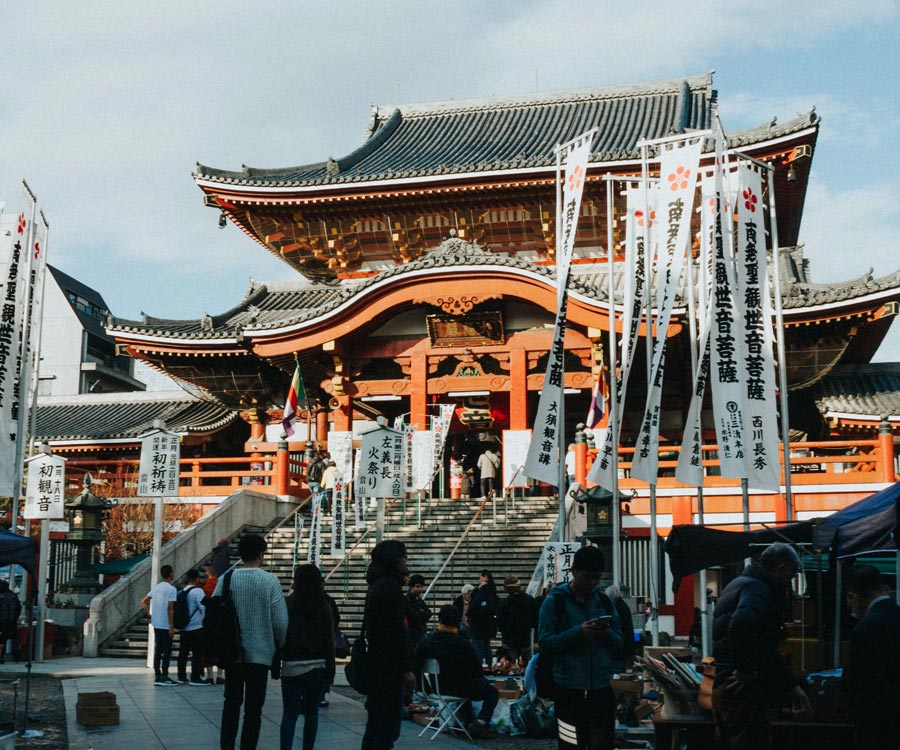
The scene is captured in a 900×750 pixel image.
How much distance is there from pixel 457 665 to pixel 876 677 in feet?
15.1

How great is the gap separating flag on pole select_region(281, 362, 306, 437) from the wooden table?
1517 cm

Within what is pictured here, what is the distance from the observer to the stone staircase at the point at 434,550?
57.1 ft

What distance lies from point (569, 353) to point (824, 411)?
18.1 ft

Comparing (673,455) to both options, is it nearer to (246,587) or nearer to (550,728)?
(550,728)

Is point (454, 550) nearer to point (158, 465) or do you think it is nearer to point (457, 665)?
point (158, 465)

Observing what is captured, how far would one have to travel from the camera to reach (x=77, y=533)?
18.8 m

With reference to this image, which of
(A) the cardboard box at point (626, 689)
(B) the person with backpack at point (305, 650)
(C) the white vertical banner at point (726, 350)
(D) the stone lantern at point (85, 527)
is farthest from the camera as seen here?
(D) the stone lantern at point (85, 527)

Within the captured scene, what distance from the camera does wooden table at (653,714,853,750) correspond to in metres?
6.92

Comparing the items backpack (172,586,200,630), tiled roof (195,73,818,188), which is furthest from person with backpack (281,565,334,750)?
tiled roof (195,73,818,188)

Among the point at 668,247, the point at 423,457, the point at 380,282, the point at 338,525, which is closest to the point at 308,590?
the point at 668,247

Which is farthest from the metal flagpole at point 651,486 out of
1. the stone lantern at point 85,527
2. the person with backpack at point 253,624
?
the stone lantern at point 85,527

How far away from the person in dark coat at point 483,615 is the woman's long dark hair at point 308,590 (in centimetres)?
608

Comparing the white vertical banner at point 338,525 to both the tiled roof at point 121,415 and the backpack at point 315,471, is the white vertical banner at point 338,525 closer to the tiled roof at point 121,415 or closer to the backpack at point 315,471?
the backpack at point 315,471

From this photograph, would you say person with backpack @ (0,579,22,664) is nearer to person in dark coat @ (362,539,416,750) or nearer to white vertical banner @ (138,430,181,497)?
person in dark coat @ (362,539,416,750)
